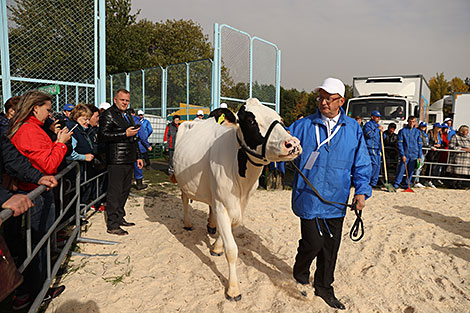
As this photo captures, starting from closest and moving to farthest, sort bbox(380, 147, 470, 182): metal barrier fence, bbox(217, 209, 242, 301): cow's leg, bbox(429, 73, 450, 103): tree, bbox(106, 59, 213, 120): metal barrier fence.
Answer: bbox(217, 209, 242, 301): cow's leg < bbox(380, 147, 470, 182): metal barrier fence < bbox(106, 59, 213, 120): metal barrier fence < bbox(429, 73, 450, 103): tree

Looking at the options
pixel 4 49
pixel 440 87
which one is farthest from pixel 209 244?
pixel 440 87

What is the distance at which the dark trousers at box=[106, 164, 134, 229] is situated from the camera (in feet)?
15.0

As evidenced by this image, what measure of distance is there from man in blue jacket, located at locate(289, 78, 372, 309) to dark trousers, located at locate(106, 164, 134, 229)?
8.93 ft

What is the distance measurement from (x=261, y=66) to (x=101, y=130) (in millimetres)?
6524

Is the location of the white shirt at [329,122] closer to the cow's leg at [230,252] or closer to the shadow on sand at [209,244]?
the cow's leg at [230,252]

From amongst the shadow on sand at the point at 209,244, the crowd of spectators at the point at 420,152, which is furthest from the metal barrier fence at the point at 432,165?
the shadow on sand at the point at 209,244

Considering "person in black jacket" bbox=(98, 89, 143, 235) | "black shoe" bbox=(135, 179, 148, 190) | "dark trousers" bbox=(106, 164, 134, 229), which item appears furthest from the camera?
"black shoe" bbox=(135, 179, 148, 190)

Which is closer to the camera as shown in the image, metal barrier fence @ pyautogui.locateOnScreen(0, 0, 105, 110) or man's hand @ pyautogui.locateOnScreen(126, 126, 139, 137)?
man's hand @ pyautogui.locateOnScreen(126, 126, 139, 137)

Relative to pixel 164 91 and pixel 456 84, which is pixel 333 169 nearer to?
pixel 164 91

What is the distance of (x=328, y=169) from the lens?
9.34ft

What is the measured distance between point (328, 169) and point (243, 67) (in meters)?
7.07

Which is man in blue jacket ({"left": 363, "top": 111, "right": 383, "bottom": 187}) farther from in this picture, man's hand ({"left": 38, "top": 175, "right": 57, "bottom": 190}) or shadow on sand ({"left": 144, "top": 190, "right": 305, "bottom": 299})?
man's hand ({"left": 38, "top": 175, "right": 57, "bottom": 190})

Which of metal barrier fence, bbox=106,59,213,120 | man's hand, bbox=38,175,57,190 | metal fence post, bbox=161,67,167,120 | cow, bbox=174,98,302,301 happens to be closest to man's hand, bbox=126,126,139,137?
cow, bbox=174,98,302,301

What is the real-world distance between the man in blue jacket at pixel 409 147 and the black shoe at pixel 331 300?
6739mm
